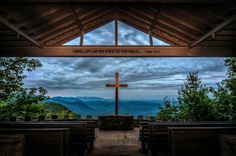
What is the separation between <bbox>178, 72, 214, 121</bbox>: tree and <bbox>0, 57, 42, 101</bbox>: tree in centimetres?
689

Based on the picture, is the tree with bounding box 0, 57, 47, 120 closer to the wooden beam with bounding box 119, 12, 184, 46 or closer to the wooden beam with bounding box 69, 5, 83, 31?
the wooden beam with bounding box 69, 5, 83, 31

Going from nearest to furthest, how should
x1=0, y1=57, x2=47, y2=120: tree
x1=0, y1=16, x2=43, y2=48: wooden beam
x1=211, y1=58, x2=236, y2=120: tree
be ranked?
1. x1=0, y1=16, x2=43, y2=48: wooden beam
2. x1=211, y1=58, x2=236, y2=120: tree
3. x1=0, y1=57, x2=47, y2=120: tree

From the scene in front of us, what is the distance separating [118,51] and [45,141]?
450cm

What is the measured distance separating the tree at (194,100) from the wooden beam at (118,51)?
3355 mm

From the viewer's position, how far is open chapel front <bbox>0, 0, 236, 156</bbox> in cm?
488

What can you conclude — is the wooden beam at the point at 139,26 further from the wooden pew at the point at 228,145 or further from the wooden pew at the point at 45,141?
the wooden pew at the point at 228,145

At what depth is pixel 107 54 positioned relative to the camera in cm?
870

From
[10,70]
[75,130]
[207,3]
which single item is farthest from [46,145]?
[10,70]

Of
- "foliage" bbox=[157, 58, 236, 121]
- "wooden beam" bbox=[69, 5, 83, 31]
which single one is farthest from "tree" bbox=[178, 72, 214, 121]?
"wooden beam" bbox=[69, 5, 83, 31]

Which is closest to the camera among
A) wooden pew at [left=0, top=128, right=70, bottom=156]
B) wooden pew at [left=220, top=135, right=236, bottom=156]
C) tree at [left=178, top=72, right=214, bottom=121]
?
wooden pew at [left=220, top=135, right=236, bottom=156]

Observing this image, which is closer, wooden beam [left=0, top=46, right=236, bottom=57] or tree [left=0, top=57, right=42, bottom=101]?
wooden beam [left=0, top=46, right=236, bottom=57]

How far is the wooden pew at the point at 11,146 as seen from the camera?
351 centimetres

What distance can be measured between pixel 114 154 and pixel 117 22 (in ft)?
15.4

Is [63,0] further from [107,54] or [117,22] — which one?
[117,22]
